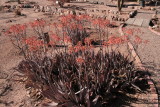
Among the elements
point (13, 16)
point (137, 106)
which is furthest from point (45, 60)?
point (13, 16)

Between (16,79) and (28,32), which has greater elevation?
(28,32)

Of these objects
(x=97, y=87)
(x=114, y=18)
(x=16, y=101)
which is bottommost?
(x=16, y=101)

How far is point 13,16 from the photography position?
1420 cm

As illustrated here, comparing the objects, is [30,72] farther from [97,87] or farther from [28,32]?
[28,32]

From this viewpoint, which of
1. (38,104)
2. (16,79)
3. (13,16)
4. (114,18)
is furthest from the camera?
(13,16)

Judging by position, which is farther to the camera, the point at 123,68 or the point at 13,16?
the point at 13,16

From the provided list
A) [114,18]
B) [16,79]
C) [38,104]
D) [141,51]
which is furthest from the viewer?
[114,18]

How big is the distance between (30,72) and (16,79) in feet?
3.39

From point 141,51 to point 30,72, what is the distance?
4266 mm

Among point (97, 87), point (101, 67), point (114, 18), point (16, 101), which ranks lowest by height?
point (16, 101)

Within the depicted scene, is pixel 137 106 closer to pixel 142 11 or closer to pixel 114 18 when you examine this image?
pixel 114 18

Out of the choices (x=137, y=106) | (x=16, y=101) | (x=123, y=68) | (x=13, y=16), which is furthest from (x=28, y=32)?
(x=137, y=106)

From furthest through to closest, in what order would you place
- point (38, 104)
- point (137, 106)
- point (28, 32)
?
point (28, 32) < point (38, 104) < point (137, 106)

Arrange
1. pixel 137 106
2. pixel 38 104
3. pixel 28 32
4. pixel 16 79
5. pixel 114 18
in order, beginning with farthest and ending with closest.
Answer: pixel 114 18
pixel 28 32
pixel 16 79
pixel 38 104
pixel 137 106
